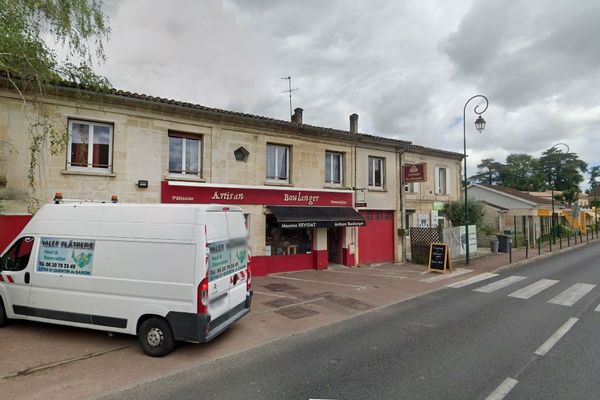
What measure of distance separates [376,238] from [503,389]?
11.1m

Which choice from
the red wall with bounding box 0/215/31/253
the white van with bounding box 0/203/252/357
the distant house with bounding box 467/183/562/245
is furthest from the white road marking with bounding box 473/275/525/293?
the distant house with bounding box 467/183/562/245

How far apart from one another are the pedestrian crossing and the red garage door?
4.09 m

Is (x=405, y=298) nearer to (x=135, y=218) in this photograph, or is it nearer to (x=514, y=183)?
(x=135, y=218)

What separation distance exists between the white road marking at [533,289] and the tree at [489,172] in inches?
2470

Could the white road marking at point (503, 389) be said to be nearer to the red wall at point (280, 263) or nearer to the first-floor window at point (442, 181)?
the red wall at point (280, 263)

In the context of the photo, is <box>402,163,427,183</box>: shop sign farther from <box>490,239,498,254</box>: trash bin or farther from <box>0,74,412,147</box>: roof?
<box>490,239,498,254</box>: trash bin

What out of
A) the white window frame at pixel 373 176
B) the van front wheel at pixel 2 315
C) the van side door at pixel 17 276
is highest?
Result: the white window frame at pixel 373 176

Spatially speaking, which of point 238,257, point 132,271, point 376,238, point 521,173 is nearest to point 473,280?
point 376,238

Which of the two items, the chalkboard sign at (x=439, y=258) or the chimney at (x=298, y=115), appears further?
the chimney at (x=298, y=115)

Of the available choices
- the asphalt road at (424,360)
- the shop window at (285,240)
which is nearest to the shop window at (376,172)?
the shop window at (285,240)

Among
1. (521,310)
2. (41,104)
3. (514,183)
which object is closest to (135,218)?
(41,104)

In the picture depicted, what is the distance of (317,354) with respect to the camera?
5238 millimetres

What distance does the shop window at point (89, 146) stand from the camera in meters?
9.19

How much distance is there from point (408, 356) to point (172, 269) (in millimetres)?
3841
